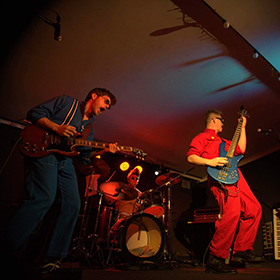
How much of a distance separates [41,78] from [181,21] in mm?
2901

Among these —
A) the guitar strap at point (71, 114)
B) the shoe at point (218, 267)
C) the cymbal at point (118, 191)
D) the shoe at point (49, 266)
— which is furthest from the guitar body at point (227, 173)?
the cymbal at point (118, 191)

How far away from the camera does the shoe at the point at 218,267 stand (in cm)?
209

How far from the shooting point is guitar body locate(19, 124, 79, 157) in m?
1.84

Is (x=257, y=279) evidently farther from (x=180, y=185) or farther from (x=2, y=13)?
(x=180, y=185)

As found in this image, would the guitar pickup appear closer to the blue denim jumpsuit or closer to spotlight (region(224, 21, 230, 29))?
the blue denim jumpsuit

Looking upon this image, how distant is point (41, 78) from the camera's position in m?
4.09

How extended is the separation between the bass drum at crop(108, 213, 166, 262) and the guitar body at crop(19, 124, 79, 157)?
217 centimetres

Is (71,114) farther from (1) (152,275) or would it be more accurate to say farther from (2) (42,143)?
(1) (152,275)

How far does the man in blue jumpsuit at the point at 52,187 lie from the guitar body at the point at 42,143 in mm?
54

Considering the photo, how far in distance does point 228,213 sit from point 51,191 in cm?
197

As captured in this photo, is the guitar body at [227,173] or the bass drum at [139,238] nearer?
the guitar body at [227,173]

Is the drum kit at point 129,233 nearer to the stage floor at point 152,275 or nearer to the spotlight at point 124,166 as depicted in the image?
the stage floor at point 152,275

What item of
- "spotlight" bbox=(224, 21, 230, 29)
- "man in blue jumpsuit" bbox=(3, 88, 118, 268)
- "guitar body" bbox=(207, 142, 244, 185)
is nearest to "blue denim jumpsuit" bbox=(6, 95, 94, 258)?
"man in blue jumpsuit" bbox=(3, 88, 118, 268)

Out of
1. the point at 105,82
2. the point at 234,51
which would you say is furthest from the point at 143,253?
the point at 234,51
